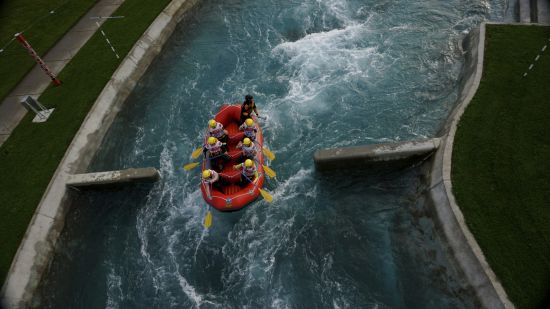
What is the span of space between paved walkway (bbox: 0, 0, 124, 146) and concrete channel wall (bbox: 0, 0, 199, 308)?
9.26 ft

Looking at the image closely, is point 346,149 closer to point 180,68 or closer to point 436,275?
point 436,275

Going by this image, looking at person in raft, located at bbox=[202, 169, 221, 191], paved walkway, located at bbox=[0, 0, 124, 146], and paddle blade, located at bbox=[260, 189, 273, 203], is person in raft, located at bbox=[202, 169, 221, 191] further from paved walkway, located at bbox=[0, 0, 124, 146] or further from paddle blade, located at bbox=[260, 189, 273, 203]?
paved walkway, located at bbox=[0, 0, 124, 146]

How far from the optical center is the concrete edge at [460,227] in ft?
27.9

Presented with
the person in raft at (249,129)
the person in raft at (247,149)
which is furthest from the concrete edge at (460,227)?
the person in raft at (249,129)

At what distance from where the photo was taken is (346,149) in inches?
455

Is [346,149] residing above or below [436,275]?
above

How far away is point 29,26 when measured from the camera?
1783 cm

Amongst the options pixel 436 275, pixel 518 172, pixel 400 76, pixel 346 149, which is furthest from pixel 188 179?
pixel 518 172

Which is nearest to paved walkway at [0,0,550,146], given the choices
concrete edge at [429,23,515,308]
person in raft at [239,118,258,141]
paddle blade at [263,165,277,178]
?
concrete edge at [429,23,515,308]

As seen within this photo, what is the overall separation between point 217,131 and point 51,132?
6674mm

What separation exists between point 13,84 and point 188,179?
9.31 m

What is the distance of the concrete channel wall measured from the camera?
10.3m

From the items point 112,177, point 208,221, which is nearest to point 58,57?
point 112,177

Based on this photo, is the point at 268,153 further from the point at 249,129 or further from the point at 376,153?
the point at 376,153
